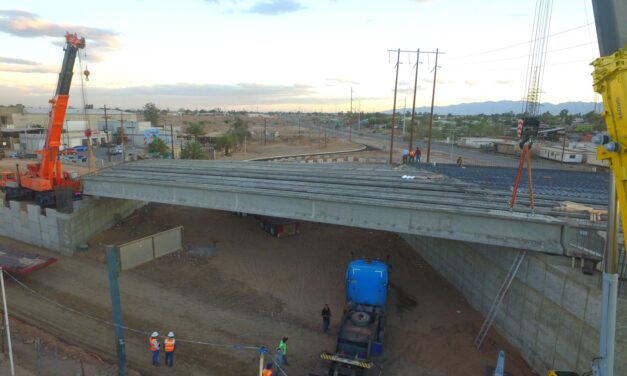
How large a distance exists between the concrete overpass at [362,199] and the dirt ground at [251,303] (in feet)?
12.0

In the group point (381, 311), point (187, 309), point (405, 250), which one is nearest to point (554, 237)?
point (381, 311)

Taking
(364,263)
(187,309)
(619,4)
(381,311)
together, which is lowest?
(187,309)

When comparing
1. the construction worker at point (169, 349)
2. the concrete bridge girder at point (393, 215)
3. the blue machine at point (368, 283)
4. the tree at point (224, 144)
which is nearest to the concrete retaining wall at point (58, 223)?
the concrete bridge girder at point (393, 215)

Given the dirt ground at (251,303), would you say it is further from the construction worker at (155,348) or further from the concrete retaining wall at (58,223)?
the concrete retaining wall at (58,223)

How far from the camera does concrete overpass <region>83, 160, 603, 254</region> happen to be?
551 inches

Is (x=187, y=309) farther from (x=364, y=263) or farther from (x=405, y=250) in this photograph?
(x=405, y=250)

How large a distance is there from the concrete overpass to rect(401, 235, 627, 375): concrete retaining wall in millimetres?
1134

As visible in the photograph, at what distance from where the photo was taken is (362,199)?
55.0 ft

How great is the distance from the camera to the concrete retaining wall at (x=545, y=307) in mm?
11016

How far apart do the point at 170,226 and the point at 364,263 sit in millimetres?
16033

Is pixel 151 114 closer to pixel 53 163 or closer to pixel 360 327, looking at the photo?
pixel 53 163

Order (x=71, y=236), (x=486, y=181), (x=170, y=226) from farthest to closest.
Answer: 1. (x=170, y=226)
2. (x=71, y=236)
3. (x=486, y=181)

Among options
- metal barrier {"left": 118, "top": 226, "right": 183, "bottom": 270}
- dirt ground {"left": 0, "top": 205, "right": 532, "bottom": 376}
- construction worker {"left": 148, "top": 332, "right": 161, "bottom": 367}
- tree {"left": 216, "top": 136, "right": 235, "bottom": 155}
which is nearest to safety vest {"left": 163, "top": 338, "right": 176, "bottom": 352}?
construction worker {"left": 148, "top": 332, "right": 161, "bottom": 367}

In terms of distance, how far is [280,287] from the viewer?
1933 centimetres
